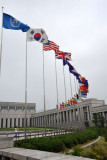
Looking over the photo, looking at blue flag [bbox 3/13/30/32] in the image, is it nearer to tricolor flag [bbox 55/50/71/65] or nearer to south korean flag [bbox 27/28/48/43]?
south korean flag [bbox 27/28/48/43]

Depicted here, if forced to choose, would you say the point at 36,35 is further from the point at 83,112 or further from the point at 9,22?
the point at 83,112

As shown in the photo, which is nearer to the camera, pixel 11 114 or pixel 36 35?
pixel 36 35

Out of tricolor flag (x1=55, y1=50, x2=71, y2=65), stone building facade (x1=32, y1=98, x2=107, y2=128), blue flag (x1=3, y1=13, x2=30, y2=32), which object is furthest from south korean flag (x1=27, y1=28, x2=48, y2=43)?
stone building facade (x1=32, y1=98, x2=107, y2=128)

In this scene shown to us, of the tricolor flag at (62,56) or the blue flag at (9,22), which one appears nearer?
the blue flag at (9,22)

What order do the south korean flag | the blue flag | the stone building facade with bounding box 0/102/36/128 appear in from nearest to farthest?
the blue flag, the south korean flag, the stone building facade with bounding box 0/102/36/128

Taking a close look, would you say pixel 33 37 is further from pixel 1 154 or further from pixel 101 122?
pixel 101 122

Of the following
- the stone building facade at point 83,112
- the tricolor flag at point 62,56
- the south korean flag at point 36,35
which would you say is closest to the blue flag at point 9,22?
the south korean flag at point 36,35

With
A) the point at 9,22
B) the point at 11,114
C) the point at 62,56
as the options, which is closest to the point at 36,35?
the point at 9,22

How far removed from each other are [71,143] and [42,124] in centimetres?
6907

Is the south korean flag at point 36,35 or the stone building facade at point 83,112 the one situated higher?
the south korean flag at point 36,35

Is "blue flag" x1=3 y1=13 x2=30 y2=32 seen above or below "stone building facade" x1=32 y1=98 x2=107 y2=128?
above

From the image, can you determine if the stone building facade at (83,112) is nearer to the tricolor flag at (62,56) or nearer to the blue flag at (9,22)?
the tricolor flag at (62,56)

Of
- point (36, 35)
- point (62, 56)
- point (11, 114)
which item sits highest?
point (36, 35)

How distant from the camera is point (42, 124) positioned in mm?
81375
